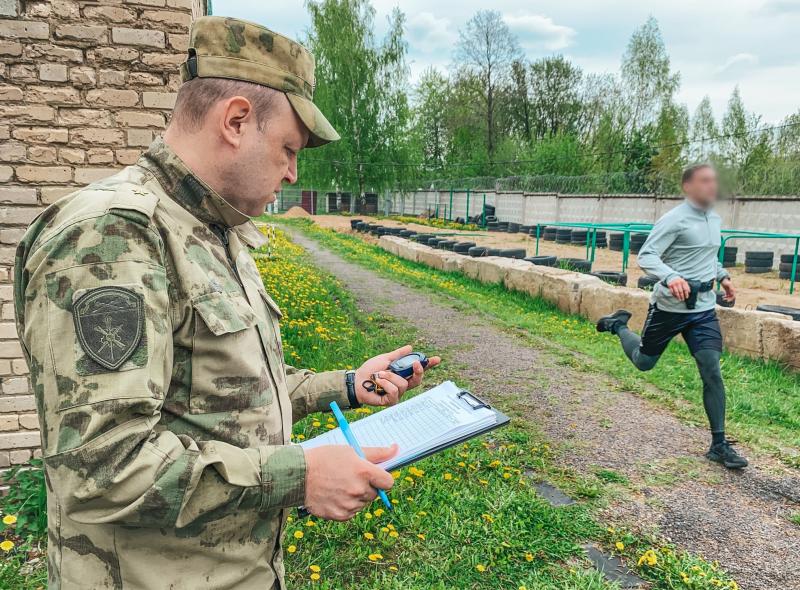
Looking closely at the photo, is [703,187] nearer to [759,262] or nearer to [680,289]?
[680,289]

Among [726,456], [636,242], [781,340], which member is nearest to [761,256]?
[636,242]

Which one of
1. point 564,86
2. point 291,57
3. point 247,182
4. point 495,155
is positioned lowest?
point 247,182

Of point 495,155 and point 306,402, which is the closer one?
point 306,402

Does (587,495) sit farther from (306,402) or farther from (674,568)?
(306,402)

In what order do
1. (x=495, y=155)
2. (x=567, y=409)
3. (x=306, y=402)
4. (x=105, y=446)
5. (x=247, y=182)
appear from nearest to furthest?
(x=105, y=446), (x=247, y=182), (x=306, y=402), (x=567, y=409), (x=495, y=155)

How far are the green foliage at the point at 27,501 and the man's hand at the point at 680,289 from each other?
3836mm

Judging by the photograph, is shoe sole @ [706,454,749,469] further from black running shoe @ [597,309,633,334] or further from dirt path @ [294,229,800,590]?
black running shoe @ [597,309,633,334]

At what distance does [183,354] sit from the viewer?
1.06 meters

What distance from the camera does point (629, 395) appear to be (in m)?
4.92

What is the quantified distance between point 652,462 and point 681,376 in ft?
6.14

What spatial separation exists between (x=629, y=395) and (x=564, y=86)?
4302 centimetres

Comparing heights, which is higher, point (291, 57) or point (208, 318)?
point (291, 57)

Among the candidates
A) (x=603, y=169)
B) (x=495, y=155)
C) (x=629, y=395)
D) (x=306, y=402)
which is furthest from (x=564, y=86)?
(x=306, y=402)

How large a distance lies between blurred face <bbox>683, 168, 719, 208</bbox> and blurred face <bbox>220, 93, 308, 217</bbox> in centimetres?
357
